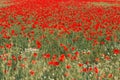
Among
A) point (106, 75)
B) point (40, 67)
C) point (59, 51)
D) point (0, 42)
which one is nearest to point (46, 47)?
point (59, 51)

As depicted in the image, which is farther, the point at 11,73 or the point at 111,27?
the point at 111,27

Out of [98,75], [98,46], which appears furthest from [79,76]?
[98,46]

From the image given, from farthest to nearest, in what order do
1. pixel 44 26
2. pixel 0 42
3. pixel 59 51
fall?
pixel 44 26, pixel 0 42, pixel 59 51

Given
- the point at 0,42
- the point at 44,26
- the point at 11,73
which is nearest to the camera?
the point at 11,73

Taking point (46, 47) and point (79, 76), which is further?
point (46, 47)

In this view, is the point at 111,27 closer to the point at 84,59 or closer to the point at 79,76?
the point at 84,59

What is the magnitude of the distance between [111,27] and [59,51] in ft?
12.8

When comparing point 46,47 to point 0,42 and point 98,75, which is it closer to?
point 0,42

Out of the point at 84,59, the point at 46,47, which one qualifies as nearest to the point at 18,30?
the point at 46,47

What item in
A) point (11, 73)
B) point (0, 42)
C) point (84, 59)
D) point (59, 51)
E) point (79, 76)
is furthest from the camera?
point (0, 42)

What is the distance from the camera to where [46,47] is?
10.2 metres

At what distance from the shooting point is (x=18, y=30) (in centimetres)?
1288

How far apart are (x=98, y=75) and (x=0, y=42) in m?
5.31

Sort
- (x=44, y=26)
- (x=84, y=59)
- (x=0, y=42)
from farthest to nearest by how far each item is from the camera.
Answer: (x=44, y=26), (x=0, y=42), (x=84, y=59)
